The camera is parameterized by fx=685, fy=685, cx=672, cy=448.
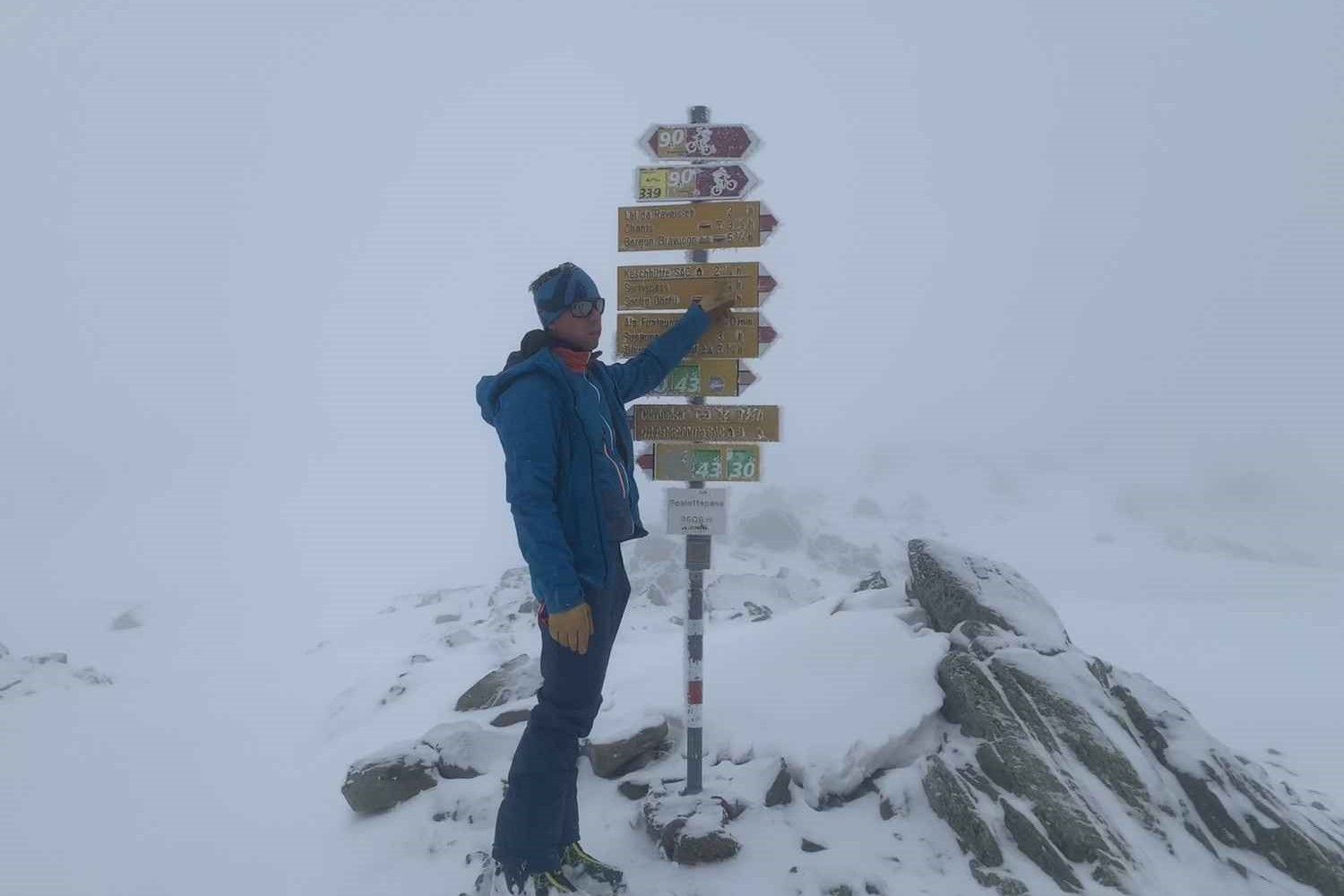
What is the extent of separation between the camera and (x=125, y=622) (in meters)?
30.5

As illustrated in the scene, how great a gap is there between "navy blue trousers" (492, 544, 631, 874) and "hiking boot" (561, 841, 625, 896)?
236mm

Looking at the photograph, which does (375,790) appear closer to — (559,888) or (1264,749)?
(559,888)

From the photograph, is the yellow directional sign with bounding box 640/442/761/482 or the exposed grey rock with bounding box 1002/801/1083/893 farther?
the yellow directional sign with bounding box 640/442/761/482

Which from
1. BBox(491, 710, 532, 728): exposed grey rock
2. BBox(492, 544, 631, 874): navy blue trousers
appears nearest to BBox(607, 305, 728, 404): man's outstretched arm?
BBox(492, 544, 631, 874): navy blue trousers

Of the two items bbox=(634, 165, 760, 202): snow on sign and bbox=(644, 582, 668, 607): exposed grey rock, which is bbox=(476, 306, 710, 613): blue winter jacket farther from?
bbox=(644, 582, 668, 607): exposed grey rock

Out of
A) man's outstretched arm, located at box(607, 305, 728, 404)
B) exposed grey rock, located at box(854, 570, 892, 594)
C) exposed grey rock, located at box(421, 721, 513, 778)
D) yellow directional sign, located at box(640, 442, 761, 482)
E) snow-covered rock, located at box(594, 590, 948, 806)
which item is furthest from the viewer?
exposed grey rock, located at box(854, 570, 892, 594)

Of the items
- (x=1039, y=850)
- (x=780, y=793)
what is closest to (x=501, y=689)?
(x=780, y=793)

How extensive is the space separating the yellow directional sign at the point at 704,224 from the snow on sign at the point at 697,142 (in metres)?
0.34

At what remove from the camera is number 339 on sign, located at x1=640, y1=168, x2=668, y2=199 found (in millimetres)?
5008

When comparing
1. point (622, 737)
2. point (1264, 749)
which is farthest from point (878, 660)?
point (1264, 749)

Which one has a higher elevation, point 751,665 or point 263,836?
point 751,665

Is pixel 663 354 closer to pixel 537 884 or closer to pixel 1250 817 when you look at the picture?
pixel 537 884

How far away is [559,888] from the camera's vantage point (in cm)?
382

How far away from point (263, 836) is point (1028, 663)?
22.0 feet
